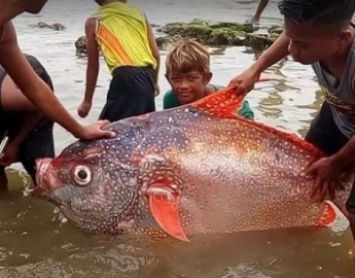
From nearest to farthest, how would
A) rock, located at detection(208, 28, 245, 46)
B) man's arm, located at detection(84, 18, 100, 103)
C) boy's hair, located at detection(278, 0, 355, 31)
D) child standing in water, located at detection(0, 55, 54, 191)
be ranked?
1. boy's hair, located at detection(278, 0, 355, 31)
2. child standing in water, located at detection(0, 55, 54, 191)
3. man's arm, located at detection(84, 18, 100, 103)
4. rock, located at detection(208, 28, 245, 46)

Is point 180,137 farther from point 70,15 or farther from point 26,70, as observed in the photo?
point 70,15

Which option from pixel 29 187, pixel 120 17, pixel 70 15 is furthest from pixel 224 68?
pixel 70 15

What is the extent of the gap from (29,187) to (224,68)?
465 cm

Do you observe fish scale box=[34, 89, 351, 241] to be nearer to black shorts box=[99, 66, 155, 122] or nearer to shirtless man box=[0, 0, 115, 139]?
shirtless man box=[0, 0, 115, 139]

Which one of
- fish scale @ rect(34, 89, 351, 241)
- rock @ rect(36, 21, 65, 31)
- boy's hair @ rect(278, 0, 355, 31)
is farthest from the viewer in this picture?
rock @ rect(36, 21, 65, 31)

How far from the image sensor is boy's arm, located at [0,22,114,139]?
13.4ft

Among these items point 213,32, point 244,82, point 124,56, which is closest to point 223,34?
point 213,32

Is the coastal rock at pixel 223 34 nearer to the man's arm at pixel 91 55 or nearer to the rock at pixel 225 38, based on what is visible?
the rock at pixel 225 38

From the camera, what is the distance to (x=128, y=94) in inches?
214

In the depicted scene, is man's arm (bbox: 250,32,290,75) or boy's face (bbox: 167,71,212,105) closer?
man's arm (bbox: 250,32,290,75)

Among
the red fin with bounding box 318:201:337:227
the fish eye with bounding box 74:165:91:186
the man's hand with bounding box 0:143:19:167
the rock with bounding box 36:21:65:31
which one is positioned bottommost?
the rock with bounding box 36:21:65:31

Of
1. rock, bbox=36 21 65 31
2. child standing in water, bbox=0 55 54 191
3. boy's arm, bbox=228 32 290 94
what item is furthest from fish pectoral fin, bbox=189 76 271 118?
rock, bbox=36 21 65 31

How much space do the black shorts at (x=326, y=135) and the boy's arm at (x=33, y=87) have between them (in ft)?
4.06

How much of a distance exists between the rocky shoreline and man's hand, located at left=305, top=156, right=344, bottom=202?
6.55 meters
